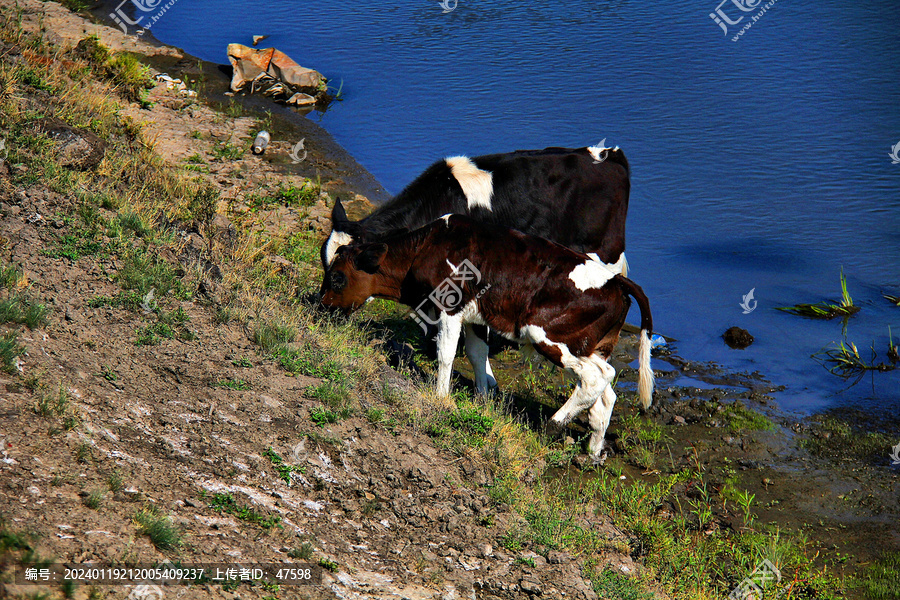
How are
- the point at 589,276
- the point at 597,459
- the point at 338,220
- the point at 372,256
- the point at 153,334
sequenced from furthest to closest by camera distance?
the point at 338,220, the point at 372,256, the point at 597,459, the point at 589,276, the point at 153,334

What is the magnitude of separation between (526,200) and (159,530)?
217 inches

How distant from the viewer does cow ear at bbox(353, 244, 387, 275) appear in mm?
7383

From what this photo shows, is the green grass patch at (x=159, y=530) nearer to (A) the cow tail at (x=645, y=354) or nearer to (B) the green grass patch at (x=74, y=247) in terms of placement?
(B) the green grass patch at (x=74, y=247)

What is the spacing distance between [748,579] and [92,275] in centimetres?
612

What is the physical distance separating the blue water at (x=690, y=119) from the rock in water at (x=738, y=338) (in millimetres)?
154

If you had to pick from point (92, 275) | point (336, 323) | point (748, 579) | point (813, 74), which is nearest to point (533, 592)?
point (748, 579)

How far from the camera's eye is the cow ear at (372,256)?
7383mm

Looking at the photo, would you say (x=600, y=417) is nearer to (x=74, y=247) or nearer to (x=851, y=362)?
(x=851, y=362)

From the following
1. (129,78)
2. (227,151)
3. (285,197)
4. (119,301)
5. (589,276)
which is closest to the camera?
(119,301)

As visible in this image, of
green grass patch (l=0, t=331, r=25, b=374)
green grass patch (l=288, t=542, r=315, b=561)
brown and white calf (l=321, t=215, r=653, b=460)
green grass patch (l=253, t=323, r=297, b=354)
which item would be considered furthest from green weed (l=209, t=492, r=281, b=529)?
brown and white calf (l=321, t=215, r=653, b=460)

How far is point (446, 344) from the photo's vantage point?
23.6 feet

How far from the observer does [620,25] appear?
1931cm

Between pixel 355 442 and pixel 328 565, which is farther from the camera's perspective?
pixel 355 442

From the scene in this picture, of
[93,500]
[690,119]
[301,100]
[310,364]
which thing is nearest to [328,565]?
[93,500]
